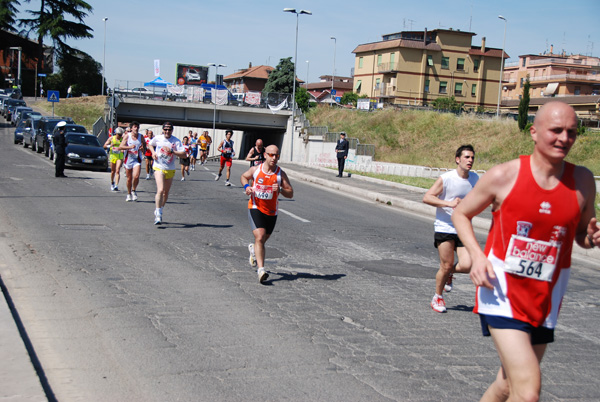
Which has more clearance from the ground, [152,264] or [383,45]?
[383,45]

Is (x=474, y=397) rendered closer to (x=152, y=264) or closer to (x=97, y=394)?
(x=97, y=394)

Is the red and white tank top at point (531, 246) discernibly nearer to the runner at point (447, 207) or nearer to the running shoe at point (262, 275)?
the runner at point (447, 207)

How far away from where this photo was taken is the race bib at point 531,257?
3383 mm

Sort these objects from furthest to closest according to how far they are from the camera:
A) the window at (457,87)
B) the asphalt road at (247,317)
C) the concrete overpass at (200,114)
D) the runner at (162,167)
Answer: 1. the window at (457,87)
2. the concrete overpass at (200,114)
3. the runner at (162,167)
4. the asphalt road at (247,317)

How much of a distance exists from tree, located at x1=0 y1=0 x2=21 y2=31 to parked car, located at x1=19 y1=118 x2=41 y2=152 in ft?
109

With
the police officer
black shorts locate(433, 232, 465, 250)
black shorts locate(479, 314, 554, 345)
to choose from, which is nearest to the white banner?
the police officer

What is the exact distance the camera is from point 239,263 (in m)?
9.30

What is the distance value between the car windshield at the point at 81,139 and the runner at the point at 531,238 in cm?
2543

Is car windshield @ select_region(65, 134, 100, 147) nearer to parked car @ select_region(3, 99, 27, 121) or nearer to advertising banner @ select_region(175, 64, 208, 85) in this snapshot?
parked car @ select_region(3, 99, 27, 121)

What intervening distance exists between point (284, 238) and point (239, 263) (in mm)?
2653

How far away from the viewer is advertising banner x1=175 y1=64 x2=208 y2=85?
83.4m

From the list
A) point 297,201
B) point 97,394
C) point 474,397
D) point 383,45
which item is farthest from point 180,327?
point 383,45

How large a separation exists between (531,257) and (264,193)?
17.2 feet

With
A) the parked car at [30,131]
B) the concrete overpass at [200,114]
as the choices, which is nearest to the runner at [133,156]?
the parked car at [30,131]
